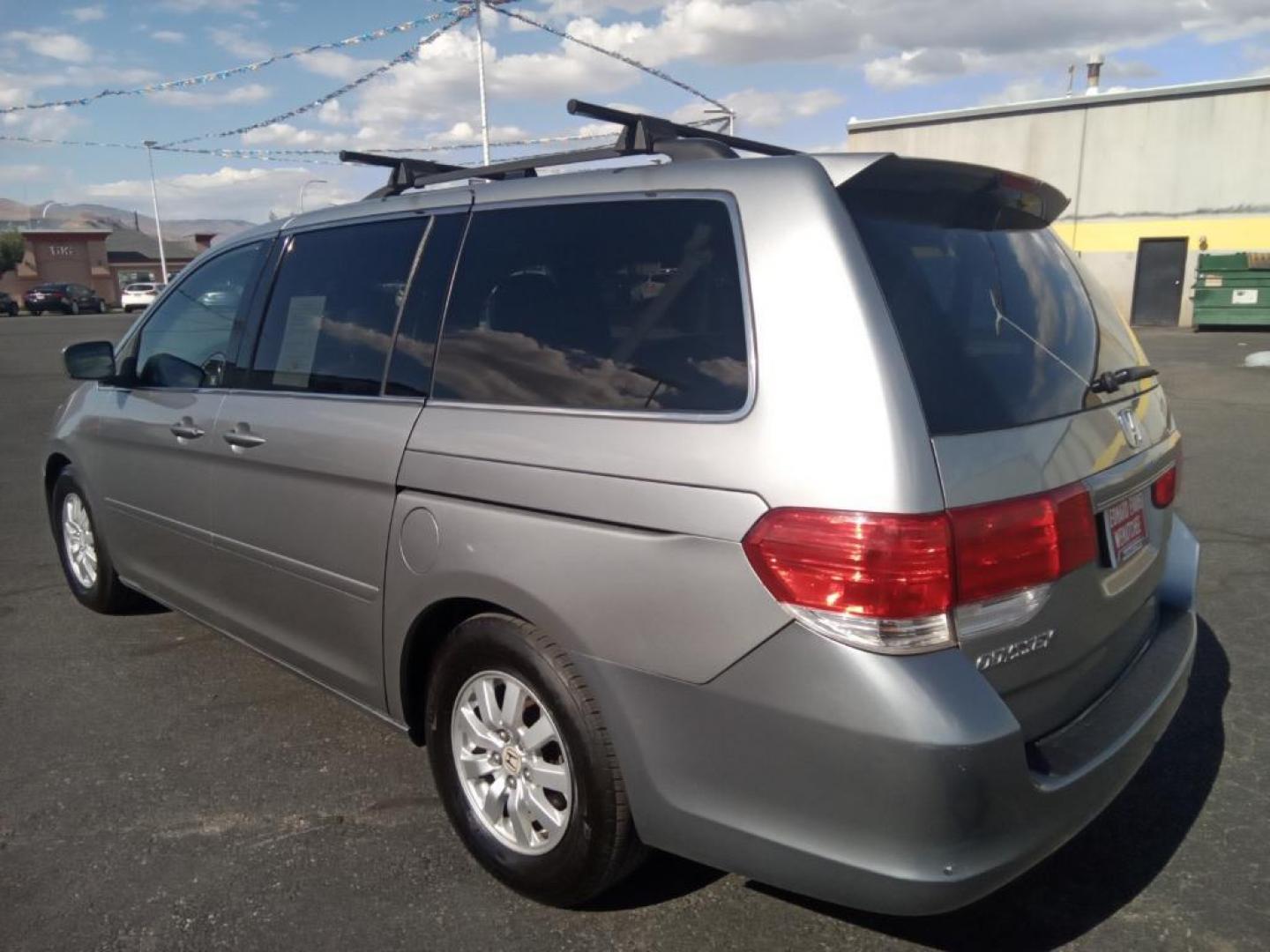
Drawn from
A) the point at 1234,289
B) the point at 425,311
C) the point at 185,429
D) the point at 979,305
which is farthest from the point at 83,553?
the point at 1234,289

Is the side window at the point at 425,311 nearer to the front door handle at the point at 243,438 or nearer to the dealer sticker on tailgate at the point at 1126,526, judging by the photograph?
the front door handle at the point at 243,438

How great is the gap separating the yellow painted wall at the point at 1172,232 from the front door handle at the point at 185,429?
83.1ft

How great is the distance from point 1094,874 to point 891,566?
1.45m

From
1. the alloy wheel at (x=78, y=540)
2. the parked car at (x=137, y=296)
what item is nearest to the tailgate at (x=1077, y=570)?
the alloy wheel at (x=78, y=540)

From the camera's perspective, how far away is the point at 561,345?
8.38 ft

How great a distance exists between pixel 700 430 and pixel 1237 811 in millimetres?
2217

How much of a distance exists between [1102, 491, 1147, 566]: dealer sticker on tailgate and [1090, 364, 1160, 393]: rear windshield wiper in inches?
11.1

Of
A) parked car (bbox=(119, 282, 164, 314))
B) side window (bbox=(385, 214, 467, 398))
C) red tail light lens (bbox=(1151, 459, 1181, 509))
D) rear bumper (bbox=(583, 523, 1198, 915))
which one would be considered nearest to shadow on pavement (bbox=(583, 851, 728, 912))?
rear bumper (bbox=(583, 523, 1198, 915))

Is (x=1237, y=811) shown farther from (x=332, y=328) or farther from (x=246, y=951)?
(x=332, y=328)

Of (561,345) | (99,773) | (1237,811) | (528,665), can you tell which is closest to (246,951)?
(528,665)

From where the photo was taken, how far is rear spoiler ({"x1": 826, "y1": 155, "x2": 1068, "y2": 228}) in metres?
2.23

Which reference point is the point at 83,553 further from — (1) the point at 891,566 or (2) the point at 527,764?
(1) the point at 891,566

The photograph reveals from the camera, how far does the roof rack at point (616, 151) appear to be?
2.56 m

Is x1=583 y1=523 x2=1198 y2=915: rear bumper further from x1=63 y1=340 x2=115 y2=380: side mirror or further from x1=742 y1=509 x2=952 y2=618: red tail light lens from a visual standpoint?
x1=63 y1=340 x2=115 y2=380: side mirror
